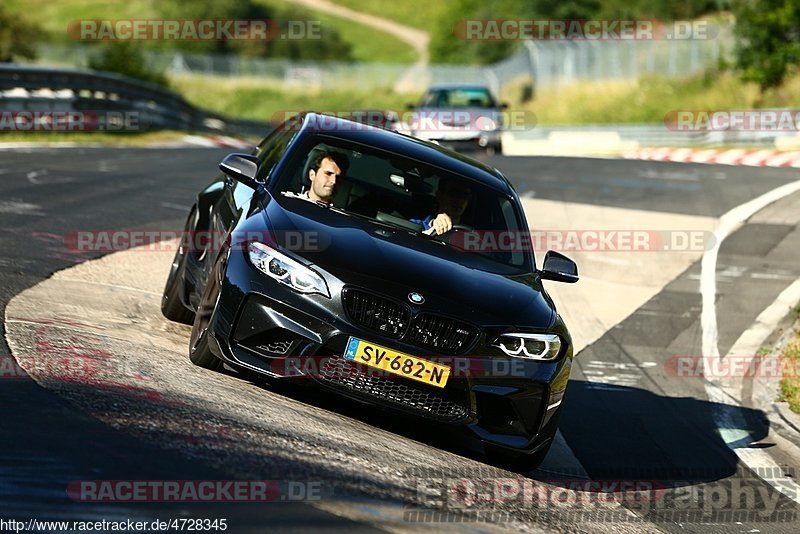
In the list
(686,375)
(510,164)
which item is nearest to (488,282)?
(686,375)

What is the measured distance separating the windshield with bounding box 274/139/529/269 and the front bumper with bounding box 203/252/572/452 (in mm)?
1197

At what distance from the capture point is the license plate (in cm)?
634

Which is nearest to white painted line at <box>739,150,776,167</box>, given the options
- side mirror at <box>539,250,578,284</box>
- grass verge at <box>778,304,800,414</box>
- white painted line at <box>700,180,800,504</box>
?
white painted line at <box>700,180,800,504</box>

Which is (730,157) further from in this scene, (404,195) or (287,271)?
(287,271)

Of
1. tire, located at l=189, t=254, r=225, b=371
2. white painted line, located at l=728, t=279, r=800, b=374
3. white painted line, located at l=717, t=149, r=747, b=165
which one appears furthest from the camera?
white painted line, located at l=717, t=149, r=747, b=165

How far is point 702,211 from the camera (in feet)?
63.8

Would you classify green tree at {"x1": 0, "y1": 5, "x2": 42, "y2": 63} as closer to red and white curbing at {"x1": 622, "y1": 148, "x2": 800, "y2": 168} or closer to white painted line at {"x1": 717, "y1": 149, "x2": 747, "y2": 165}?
red and white curbing at {"x1": 622, "y1": 148, "x2": 800, "y2": 168}

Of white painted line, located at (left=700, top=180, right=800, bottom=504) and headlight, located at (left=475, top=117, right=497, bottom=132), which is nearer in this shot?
white painted line, located at (left=700, top=180, right=800, bottom=504)

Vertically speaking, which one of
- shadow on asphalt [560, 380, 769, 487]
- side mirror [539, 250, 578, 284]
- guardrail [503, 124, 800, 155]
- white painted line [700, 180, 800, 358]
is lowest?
shadow on asphalt [560, 380, 769, 487]

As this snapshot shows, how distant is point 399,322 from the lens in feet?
21.1

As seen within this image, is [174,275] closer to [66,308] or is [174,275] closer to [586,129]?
[66,308]

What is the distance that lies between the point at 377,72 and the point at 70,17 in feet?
161

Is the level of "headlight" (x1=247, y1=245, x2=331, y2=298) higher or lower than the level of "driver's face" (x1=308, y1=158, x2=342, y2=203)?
lower

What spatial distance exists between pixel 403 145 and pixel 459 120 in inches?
845
